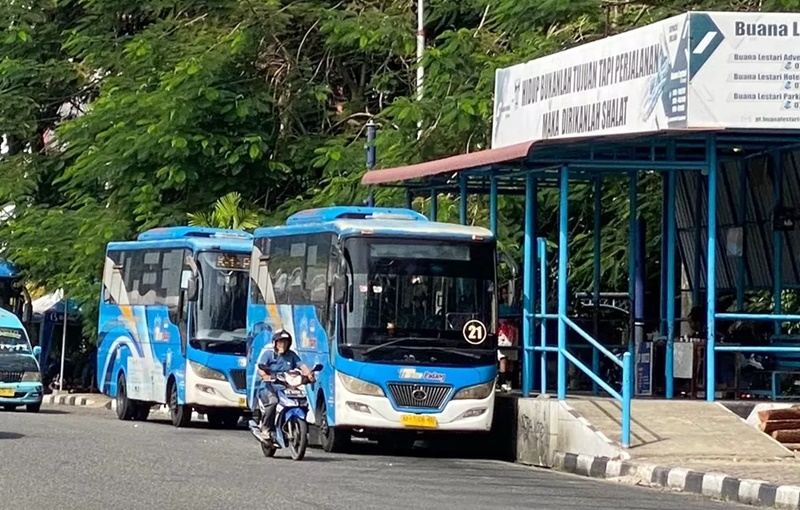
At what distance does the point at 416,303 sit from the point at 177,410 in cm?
783

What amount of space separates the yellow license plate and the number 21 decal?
1.09m

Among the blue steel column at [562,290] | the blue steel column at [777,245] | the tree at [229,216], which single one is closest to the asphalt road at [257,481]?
the blue steel column at [562,290]

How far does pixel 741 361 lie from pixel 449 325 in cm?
372

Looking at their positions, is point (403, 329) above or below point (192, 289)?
below

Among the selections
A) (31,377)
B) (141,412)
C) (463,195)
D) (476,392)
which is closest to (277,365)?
(476,392)

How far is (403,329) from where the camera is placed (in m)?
21.1

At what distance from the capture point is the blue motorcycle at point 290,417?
20.0 m

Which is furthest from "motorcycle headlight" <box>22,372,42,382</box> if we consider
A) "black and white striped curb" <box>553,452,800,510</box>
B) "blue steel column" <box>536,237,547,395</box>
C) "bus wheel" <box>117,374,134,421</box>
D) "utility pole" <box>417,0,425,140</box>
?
"black and white striped curb" <box>553,452,800,510</box>

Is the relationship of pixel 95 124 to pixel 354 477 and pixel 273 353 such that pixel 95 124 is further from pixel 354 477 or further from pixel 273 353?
pixel 354 477

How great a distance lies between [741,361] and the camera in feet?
71.8

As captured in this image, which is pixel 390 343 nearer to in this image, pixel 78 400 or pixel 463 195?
pixel 463 195

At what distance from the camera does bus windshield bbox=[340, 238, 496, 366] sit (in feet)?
69.1

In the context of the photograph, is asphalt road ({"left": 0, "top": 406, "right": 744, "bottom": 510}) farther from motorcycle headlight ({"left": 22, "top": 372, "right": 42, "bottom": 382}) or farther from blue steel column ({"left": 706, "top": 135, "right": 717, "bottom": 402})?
motorcycle headlight ({"left": 22, "top": 372, "right": 42, "bottom": 382})

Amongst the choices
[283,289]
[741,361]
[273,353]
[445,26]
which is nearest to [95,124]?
[445,26]
